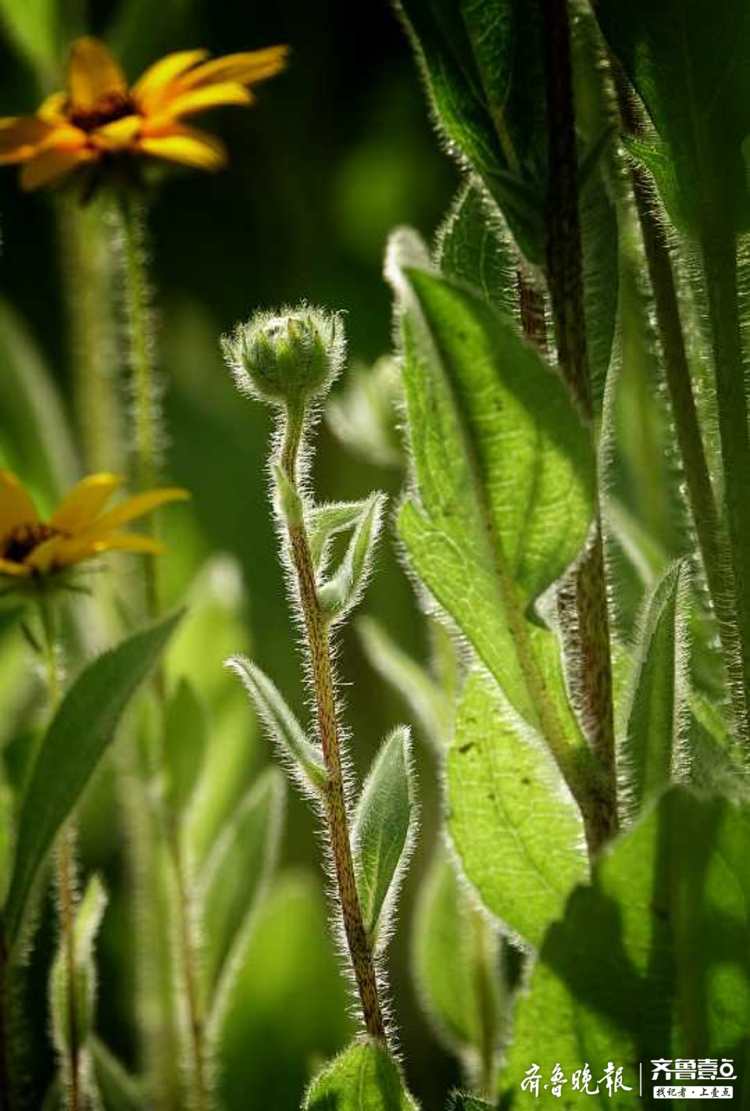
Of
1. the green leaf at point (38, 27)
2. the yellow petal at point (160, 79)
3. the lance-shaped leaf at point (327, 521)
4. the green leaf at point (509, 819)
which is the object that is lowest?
the green leaf at point (509, 819)

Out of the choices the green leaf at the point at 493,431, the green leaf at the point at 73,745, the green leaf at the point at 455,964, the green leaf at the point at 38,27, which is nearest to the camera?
the green leaf at the point at 493,431

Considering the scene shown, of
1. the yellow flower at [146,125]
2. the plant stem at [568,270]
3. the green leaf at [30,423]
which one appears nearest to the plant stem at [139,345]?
the yellow flower at [146,125]

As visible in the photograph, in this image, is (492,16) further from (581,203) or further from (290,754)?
(290,754)

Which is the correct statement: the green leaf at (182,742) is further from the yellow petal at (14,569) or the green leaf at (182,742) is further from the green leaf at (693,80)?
the green leaf at (693,80)

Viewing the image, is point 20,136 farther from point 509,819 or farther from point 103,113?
point 509,819

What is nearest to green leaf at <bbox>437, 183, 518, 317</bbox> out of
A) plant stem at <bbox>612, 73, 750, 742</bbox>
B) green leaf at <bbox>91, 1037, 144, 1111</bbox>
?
plant stem at <bbox>612, 73, 750, 742</bbox>

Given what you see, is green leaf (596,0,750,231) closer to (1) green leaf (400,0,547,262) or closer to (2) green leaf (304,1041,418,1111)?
(1) green leaf (400,0,547,262)
